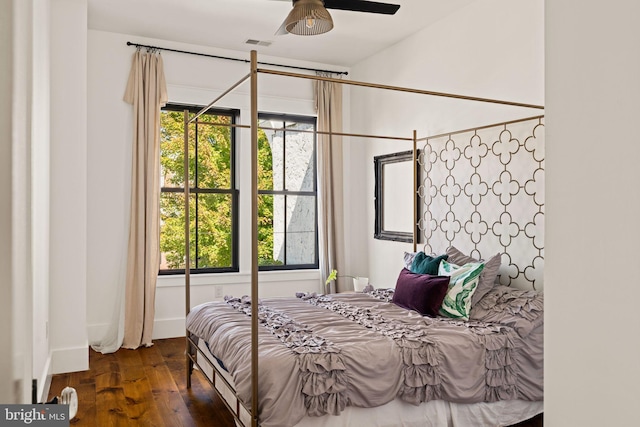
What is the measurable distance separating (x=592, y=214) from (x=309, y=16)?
273 centimetres

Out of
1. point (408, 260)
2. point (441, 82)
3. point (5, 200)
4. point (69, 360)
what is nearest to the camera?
point (5, 200)

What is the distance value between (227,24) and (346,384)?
11.3 feet

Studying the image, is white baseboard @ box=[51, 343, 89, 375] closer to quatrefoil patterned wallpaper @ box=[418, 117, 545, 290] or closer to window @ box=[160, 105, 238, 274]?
window @ box=[160, 105, 238, 274]

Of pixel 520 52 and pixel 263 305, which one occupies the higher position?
pixel 520 52

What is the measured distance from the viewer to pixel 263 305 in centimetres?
367

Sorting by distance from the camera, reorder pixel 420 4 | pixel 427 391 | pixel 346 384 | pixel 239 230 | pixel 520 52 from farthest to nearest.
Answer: pixel 239 230
pixel 420 4
pixel 520 52
pixel 427 391
pixel 346 384

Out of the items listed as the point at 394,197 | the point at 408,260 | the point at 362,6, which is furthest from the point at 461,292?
the point at 362,6

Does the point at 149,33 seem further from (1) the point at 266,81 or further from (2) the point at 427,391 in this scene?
(2) the point at 427,391


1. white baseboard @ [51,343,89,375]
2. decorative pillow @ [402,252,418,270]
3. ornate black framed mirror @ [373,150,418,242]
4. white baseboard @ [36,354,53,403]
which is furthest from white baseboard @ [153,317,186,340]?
decorative pillow @ [402,252,418,270]

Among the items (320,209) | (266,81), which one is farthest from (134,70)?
(320,209)

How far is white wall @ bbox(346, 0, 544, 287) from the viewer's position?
3586mm

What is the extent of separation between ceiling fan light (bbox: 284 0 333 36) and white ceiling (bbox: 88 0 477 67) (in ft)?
2.51

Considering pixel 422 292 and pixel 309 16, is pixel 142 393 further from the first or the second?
pixel 309 16

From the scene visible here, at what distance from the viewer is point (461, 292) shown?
3.32 metres
